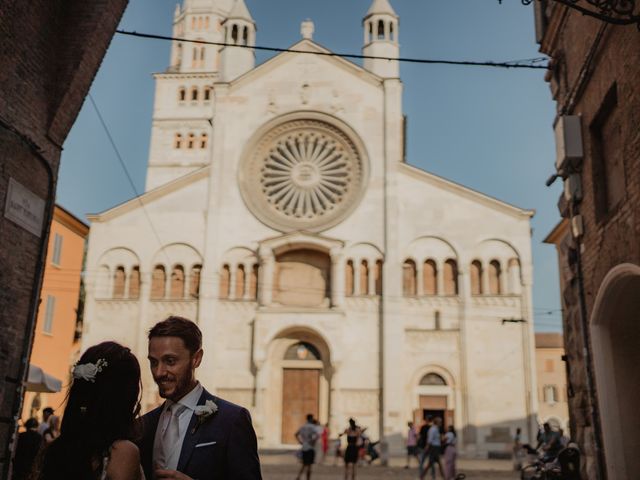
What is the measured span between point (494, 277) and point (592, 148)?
62.4ft

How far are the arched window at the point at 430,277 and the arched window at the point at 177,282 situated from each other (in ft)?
31.7

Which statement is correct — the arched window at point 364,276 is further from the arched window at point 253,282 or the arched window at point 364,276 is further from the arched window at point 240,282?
the arched window at point 240,282

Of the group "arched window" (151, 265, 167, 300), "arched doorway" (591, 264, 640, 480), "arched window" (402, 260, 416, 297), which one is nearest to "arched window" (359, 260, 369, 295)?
"arched window" (402, 260, 416, 297)

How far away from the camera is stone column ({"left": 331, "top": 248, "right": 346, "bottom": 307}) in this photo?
2712cm

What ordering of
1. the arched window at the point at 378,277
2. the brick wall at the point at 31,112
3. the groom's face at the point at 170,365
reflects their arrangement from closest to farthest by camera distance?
the groom's face at the point at 170,365 → the brick wall at the point at 31,112 → the arched window at the point at 378,277

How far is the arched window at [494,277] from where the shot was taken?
27.0 metres

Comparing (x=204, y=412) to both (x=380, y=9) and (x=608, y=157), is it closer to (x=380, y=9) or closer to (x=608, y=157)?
(x=608, y=157)

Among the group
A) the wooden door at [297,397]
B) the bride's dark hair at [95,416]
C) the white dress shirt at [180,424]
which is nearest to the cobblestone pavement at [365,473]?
the wooden door at [297,397]

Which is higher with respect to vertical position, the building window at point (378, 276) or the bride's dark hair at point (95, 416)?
the building window at point (378, 276)

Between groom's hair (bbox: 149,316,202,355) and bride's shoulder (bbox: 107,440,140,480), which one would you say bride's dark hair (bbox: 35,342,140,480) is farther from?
groom's hair (bbox: 149,316,202,355)

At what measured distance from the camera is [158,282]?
2861 centimetres

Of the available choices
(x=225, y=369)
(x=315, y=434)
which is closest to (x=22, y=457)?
(x=315, y=434)

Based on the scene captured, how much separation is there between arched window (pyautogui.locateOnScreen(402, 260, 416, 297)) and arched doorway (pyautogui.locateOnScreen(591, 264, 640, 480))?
19013mm

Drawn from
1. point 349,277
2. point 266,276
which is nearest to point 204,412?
point 266,276
